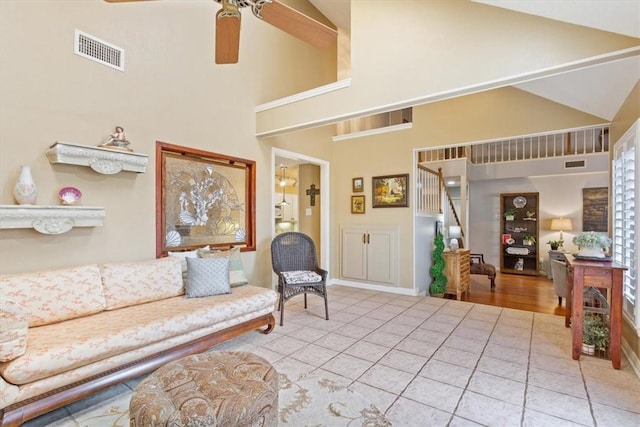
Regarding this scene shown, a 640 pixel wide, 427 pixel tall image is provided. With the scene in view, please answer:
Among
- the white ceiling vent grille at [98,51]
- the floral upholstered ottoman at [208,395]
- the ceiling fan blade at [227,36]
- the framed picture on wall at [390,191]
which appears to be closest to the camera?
the floral upholstered ottoman at [208,395]

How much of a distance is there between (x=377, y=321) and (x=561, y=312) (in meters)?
2.83

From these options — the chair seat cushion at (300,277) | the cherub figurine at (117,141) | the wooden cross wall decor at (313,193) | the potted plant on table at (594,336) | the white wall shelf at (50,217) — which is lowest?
the potted plant on table at (594,336)

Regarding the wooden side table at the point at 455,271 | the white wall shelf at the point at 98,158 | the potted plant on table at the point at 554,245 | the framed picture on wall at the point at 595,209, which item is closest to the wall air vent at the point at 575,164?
the framed picture on wall at the point at 595,209

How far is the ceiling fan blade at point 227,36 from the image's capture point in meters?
2.14

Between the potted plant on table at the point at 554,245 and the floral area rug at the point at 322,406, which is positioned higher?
the potted plant on table at the point at 554,245

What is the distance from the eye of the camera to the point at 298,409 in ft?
6.37

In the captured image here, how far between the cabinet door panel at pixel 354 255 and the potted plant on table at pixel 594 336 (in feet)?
10.1

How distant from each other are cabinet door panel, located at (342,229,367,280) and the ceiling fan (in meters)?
3.50

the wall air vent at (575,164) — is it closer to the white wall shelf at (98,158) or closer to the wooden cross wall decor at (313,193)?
the wooden cross wall decor at (313,193)

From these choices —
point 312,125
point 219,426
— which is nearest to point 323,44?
point 312,125

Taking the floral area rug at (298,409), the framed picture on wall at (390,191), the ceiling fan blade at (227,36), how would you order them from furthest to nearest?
1. the framed picture on wall at (390,191)
2. the ceiling fan blade at (227,36)
3. the floral area rug at (298,409)

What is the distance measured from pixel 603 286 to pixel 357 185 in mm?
3629

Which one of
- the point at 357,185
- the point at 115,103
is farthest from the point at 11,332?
the point at 357,185

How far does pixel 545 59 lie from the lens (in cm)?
234
